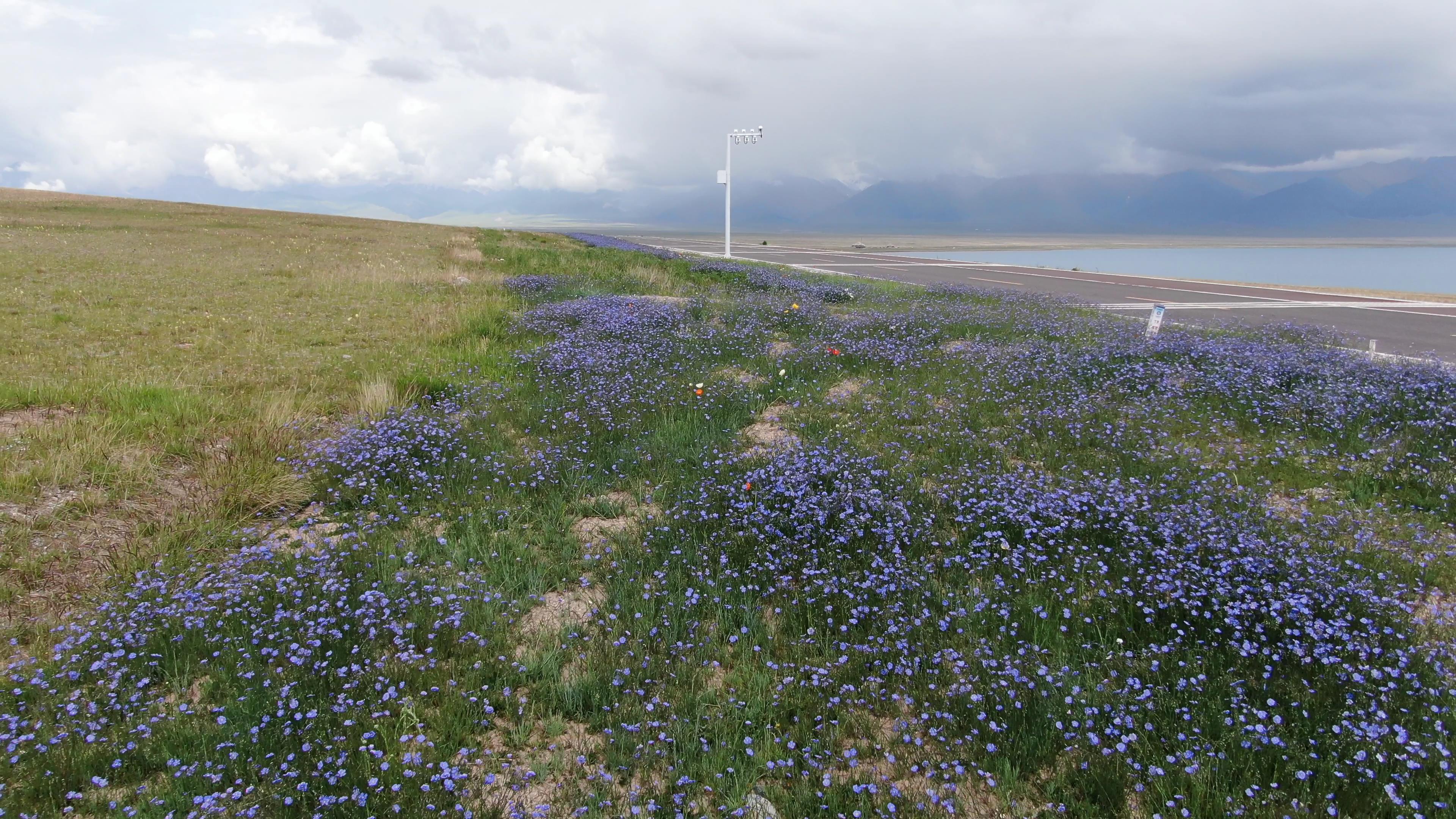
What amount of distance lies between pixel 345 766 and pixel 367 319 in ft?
41.9

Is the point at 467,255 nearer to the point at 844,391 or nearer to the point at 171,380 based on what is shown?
the point at 171,380

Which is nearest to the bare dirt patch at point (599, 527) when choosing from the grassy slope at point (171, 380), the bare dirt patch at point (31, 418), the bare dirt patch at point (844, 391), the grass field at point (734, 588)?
the grass field at point (734, 588)

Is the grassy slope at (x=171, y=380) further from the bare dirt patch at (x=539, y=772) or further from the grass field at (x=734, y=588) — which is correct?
the bare dirt patch at (x=539, y=772)

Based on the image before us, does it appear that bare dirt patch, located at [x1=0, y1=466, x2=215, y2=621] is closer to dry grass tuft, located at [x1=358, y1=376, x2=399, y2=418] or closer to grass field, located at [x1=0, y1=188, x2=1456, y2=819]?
grass field, located at [x1=0, y1=188, x2=1456, y2=819]

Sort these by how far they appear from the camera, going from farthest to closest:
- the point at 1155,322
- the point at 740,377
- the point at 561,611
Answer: the point at 1155,322 < the point at 740,377 < the point at 561,611

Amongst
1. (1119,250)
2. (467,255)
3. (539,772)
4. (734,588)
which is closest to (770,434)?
(734,588)

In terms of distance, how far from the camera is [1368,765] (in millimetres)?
3146

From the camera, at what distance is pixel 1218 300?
73.5 feet

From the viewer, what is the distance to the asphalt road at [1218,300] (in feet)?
50.5

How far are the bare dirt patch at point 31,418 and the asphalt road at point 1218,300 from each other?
17.5 metres

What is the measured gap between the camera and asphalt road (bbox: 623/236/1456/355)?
15.4 m

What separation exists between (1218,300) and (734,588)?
23595mm

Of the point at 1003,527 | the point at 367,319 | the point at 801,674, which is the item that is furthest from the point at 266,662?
the point at 367,319

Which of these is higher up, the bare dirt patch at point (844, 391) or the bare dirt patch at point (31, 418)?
the bare dirt patch at point (844, 391)
